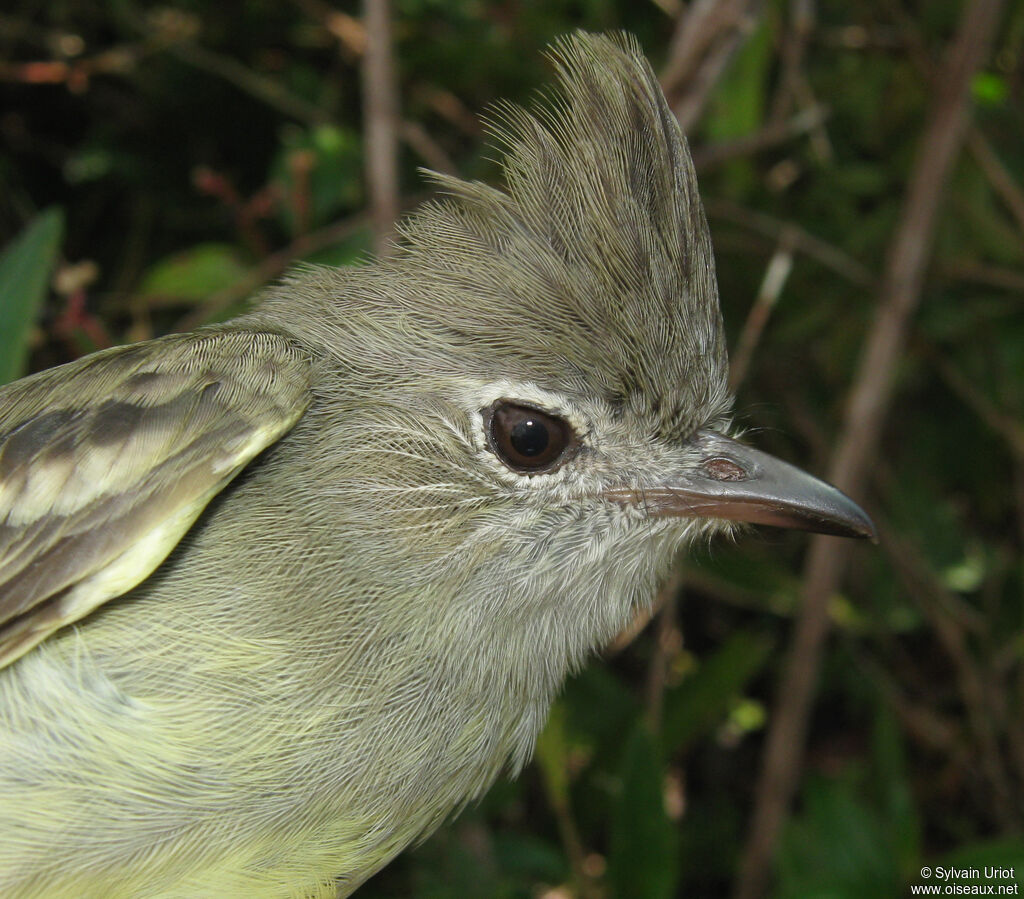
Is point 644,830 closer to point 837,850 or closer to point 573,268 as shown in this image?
point 837,850

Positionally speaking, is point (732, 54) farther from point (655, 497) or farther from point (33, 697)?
point (33, 697)

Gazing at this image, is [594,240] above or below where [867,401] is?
above

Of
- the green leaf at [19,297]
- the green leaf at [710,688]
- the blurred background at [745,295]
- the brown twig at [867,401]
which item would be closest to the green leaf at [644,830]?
the blurred background at [745,295]

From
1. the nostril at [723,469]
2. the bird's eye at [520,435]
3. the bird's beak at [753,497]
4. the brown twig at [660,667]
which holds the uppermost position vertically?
the bird's eye at [520,435]

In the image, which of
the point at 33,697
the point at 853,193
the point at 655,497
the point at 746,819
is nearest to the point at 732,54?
the point at 853,193


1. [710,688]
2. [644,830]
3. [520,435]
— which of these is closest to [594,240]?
[520,435]

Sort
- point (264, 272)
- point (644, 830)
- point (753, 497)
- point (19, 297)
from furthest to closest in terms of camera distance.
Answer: point (264, 272) < point (644, 830) < point (19, 297) < point (753, 497)

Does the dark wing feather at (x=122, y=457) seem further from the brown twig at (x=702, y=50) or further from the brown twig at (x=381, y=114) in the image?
the brown twig at (x=702, y=50)

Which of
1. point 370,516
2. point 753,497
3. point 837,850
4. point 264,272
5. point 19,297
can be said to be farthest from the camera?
point 264,272
